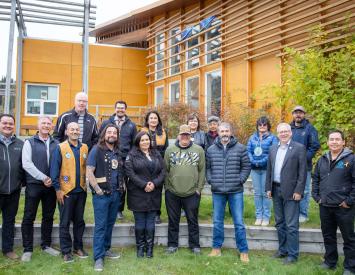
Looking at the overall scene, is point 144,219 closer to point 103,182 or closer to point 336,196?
point 103,182

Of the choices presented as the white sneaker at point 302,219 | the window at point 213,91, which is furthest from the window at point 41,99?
the white sneaker at point 302,219

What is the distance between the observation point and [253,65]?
40.8ft

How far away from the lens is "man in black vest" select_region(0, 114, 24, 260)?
5156 millimetres

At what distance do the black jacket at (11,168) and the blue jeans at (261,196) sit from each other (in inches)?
136

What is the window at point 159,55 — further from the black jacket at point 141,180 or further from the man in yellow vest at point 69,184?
the man in yellow vest at point 69,184

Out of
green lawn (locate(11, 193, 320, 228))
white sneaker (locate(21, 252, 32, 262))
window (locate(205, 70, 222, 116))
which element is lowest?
white sneaker (locate(21, 252, 32, 262))

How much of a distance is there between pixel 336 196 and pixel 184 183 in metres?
2.00

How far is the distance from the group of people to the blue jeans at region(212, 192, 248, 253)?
14 mm

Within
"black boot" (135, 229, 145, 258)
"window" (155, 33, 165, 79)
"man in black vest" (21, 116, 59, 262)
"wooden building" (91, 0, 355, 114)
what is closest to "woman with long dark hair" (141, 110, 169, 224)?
"black boot" (135, 229, 145, 258)

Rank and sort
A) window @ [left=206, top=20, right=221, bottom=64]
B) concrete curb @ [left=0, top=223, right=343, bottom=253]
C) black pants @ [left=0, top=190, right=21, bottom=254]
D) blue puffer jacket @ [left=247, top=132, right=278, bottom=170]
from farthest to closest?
1. window @ [left=206, top=20, right=221, bottom=64]
2. blue puffer jacket @ [left=247, top=132, right=278, bottom=170]
3. concrete curb @ [left=0, top=223, right=343, bottom=253]
4. black pants @ [left=0, top=190, right=21, bottom=254]

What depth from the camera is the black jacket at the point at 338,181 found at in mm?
4789

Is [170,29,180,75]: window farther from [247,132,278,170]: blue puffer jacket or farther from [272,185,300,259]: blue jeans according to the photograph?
[272,185,300,259]: blue jeans

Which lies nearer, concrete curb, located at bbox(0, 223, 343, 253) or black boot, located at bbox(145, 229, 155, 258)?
black boot, located at bbox(145, 229, 155, 258)

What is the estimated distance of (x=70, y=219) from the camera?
5.20 m
